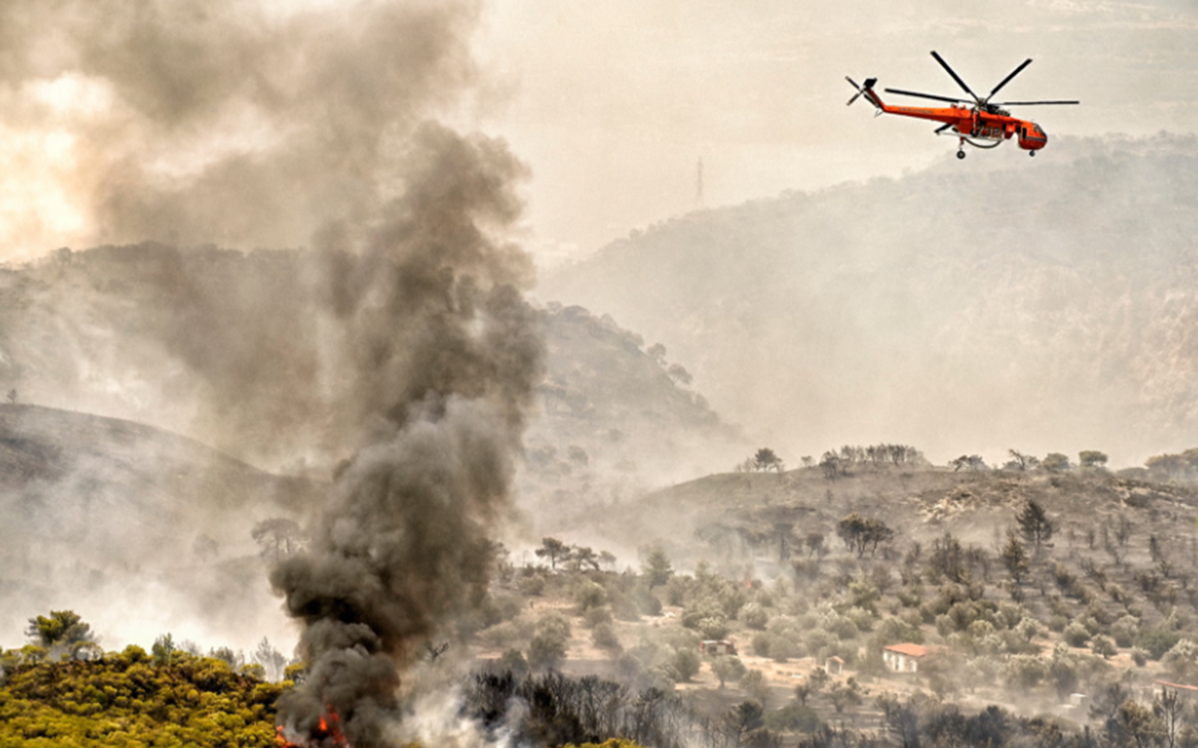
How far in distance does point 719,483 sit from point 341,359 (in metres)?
103

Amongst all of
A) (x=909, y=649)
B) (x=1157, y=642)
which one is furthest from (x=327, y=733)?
(x=1157, y=642)

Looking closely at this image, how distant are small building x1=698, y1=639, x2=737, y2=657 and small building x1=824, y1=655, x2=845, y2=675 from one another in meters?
6.68

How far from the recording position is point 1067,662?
260 feet

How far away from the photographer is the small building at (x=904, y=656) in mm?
82062

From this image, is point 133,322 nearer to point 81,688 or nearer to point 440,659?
point 440,659

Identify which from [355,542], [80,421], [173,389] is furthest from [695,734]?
[173,389]

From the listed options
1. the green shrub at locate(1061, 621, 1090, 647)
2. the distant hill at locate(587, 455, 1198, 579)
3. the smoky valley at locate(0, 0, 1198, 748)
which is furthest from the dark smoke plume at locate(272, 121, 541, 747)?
the distant hill at locate(587, 455, 1198, 579)

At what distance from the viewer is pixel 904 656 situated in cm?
8294

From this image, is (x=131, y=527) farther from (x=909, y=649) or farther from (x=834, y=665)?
(x=909, y=649)

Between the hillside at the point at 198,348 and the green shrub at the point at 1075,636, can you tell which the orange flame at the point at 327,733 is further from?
the green shrub at the point at 1075,636

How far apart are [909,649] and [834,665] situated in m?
5.54

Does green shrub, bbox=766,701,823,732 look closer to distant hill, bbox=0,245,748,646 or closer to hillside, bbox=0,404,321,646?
distant hill, bbox=0,245,748,646

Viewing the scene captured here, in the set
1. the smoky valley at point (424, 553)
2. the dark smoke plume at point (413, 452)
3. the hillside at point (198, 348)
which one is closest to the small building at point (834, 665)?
the smoky valley at point (424, 553)

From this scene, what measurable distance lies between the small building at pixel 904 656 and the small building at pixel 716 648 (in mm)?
11014
